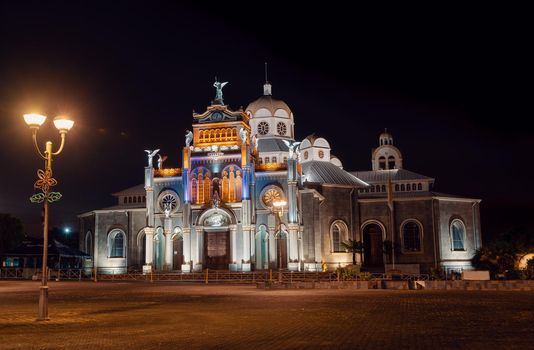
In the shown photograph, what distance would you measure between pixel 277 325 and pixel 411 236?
2028 inches

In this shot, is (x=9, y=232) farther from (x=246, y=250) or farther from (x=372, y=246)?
(x=372, y=246)

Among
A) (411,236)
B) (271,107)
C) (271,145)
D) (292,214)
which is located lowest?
(411,236)

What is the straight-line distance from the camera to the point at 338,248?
6225cm

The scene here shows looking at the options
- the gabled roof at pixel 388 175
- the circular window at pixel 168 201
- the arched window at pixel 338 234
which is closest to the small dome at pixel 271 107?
the gabled roof at pixel 388 175

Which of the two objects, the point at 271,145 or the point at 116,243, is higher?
the point at 271,145

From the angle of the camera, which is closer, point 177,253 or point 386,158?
point 177,253

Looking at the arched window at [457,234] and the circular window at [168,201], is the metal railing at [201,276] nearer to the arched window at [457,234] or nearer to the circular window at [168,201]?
the circular window at [168,201]

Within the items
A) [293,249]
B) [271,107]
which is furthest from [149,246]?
[271,107]

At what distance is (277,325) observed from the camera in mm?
15141

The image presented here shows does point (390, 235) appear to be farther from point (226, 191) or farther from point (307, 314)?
point (307, 314)

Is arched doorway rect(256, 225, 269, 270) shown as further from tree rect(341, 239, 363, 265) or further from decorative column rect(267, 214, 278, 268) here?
tree rect(341, 239, 363, 265)

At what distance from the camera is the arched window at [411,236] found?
209 ft

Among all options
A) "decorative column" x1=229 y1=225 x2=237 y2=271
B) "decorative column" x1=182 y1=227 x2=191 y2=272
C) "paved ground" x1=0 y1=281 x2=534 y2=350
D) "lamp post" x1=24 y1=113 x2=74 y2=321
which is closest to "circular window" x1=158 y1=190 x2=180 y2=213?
"decorative column" x1=182 y1=227 x2=191 y2=272

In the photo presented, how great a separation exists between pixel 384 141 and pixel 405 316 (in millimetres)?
61048
